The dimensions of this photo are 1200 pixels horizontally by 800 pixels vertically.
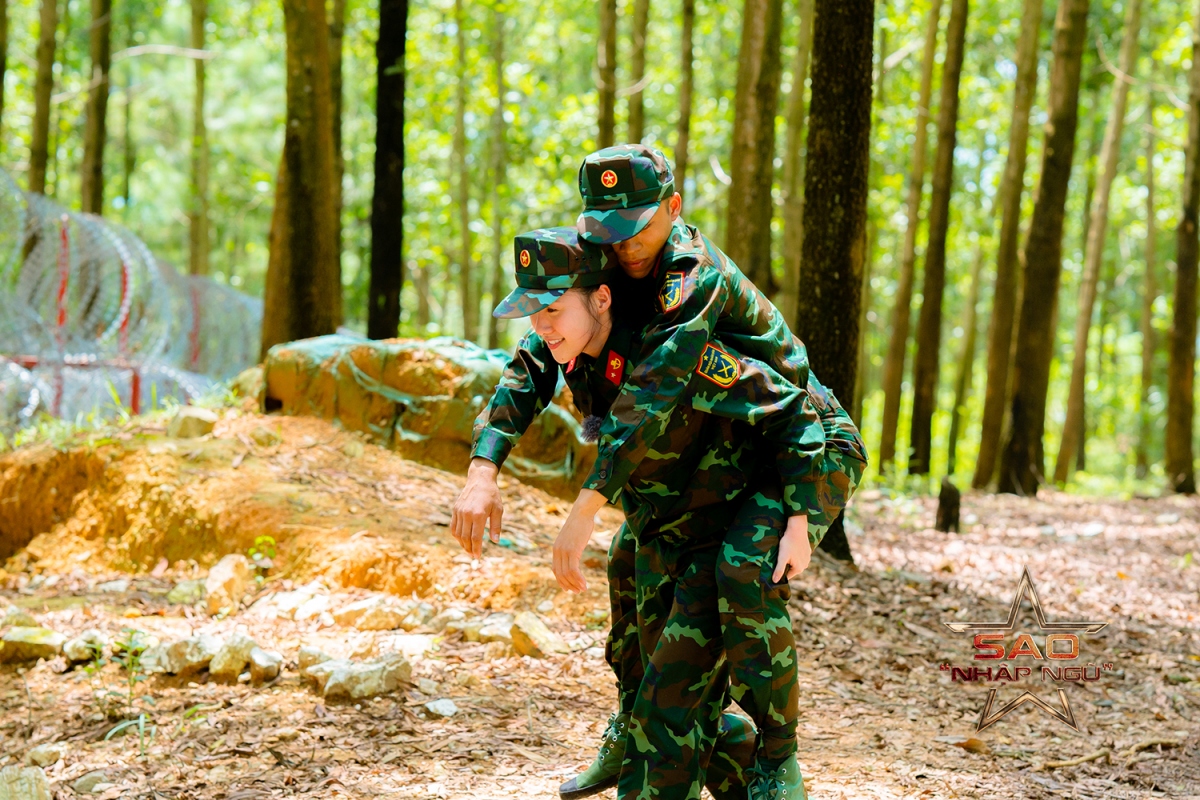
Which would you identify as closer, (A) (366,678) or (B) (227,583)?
(A) (366,678)

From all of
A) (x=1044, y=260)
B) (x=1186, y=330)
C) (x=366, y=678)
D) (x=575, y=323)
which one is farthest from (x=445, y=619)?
(x=1186, y=330)

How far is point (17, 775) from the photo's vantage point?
3.19 metres

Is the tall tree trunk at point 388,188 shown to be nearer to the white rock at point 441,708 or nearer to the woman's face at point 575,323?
the white rock at point 441,708

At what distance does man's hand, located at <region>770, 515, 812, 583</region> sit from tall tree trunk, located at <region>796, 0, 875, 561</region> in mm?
3528

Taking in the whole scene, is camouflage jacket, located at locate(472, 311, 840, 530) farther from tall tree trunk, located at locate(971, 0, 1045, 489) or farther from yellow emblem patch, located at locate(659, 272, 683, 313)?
tall tree trunk, located at locate(971, 0, 1045, 489)

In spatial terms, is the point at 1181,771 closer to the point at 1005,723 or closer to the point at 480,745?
the point at 1005,723

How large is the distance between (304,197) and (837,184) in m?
4.64

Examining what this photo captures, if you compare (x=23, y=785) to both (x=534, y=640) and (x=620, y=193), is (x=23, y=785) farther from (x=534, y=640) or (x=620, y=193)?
(x=620, y=193)

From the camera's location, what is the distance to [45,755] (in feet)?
12.4

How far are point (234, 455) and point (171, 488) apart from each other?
1.57 ft

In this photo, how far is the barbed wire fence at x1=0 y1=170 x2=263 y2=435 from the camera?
28.4 ft

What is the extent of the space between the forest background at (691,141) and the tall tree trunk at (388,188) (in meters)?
0.03

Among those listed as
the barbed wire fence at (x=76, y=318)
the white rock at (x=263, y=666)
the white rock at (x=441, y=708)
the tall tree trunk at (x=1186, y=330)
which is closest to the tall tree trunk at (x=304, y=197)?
the barbed wire fence at (x=76, y=318)

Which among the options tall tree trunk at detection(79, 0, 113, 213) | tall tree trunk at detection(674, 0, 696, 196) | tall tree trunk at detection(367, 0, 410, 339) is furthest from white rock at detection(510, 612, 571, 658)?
tall tree trunk at detection(79, 0, 113, 213)
